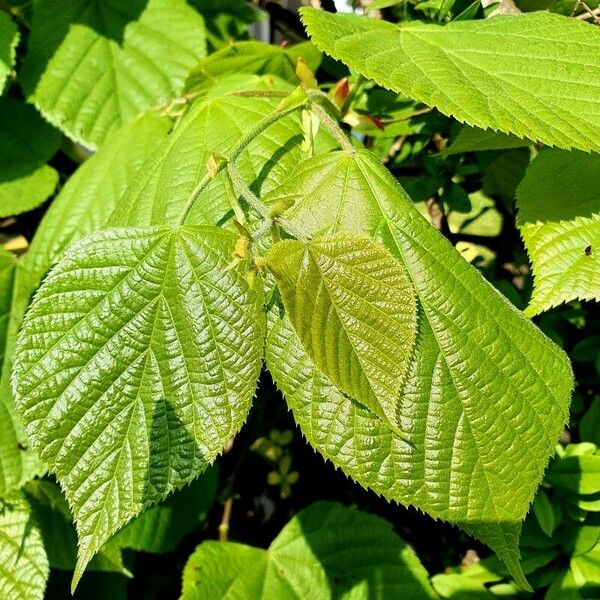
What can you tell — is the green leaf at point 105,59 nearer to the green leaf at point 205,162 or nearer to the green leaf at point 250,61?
the green leaf at point 250,61

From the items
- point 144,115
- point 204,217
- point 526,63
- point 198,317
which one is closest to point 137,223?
point 204,217

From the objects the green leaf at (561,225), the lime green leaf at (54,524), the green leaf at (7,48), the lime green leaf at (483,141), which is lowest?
the lime green leaf at (54,524)

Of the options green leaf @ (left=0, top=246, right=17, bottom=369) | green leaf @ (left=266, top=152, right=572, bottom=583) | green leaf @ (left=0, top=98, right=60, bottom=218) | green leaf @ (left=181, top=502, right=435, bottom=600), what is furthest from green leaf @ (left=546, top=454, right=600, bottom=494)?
green leaf @ (left=0, top=98, right=60, bottom=218)

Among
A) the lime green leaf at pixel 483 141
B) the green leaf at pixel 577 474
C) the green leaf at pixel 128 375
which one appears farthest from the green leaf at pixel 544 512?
the green leaf at pixel 128 375

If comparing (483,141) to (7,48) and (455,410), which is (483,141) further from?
(7,48)

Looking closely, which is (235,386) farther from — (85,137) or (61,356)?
(85,137)

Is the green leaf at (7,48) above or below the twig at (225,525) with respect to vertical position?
above

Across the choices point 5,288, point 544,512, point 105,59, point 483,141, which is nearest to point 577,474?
point 544,512
